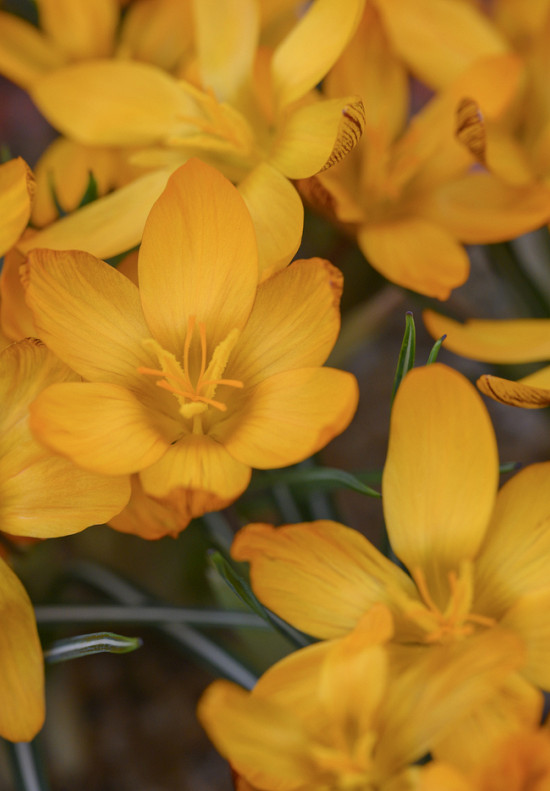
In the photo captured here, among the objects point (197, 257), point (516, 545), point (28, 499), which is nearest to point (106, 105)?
point (197, 257)

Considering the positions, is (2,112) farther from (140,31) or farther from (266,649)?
(266,649)

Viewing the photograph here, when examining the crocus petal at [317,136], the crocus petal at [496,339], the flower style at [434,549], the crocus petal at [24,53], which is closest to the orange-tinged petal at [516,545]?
the flower style at [434,549]

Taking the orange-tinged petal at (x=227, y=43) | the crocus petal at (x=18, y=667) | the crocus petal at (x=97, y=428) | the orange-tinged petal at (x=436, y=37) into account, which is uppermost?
the orange-tinged petal at (x=436, y=37)

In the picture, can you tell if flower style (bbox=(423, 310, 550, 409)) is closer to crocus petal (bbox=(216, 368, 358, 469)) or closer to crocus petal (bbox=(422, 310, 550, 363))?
crocus petal (bbox=(422, 310, 550, 363))

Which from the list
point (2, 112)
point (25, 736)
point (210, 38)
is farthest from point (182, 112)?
point (2, 112)

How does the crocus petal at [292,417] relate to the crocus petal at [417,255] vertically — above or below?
below

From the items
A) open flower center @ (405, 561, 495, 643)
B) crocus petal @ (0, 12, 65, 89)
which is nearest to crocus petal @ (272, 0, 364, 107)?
crocus petal @ (0, 12, 65, 89)

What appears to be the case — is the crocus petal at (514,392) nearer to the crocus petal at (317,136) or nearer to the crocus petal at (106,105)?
the crocus petal at (317,136)
